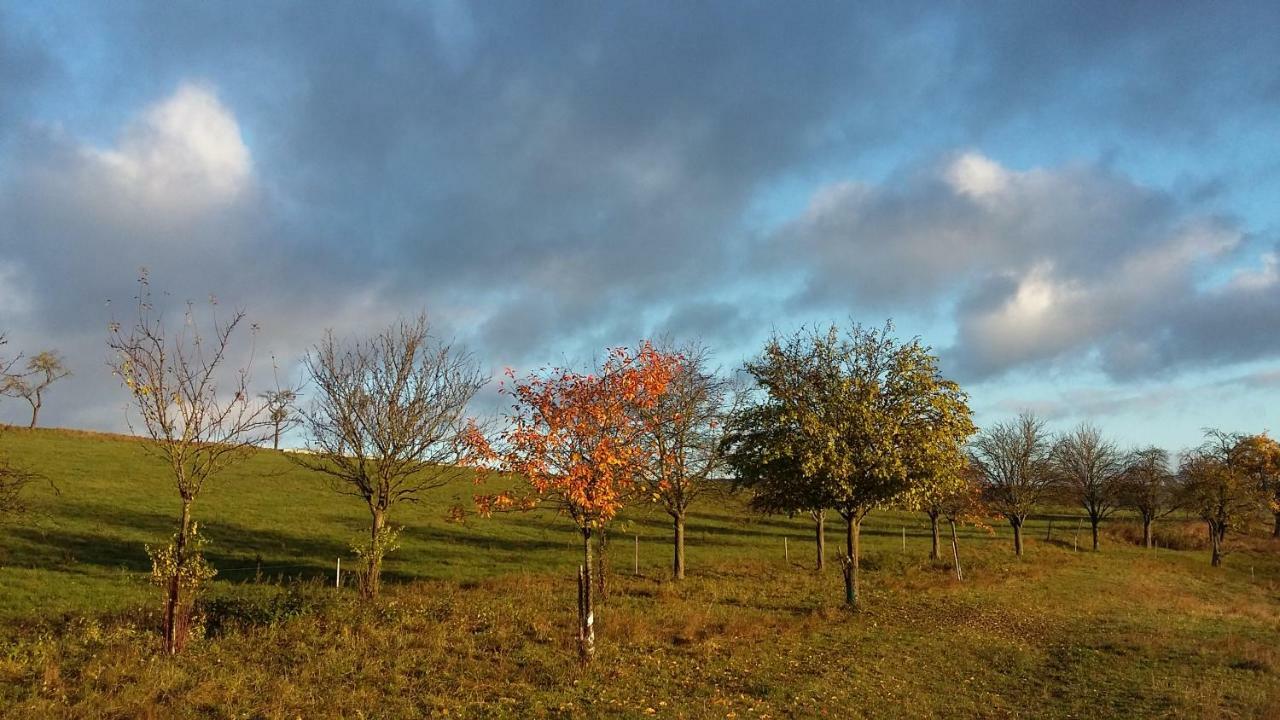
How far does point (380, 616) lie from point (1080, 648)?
69.4 ft

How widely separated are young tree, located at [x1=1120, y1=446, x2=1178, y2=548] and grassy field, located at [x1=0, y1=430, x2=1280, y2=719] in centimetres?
2577

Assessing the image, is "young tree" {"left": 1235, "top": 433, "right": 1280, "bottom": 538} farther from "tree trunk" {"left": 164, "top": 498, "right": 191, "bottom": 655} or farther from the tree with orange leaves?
"tree trunk" {"left": 164, "top": 498, "right": 191, "bottom": 655}

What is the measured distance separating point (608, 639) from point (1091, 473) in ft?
215

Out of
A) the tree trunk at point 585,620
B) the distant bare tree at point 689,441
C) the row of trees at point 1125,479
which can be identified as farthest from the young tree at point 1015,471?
the tree trunk at point 585,620

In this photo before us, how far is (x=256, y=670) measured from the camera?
13773 millimetres

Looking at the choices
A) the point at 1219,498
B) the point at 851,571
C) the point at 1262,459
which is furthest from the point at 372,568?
the point at 1262,459

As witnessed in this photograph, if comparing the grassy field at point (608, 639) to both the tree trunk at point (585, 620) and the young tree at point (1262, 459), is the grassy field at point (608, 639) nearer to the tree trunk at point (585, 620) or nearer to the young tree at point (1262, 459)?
the tree trunk at point (585, 620)

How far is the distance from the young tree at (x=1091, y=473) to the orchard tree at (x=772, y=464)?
4849cm

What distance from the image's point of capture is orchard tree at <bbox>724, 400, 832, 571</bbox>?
26.7m

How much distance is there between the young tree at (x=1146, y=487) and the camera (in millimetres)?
65000

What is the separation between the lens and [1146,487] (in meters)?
65.2

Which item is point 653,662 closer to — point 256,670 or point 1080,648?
point 256,670

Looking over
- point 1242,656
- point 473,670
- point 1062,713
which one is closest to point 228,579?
point 473,670

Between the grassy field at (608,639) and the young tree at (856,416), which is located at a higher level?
the young tree at (856,416)
